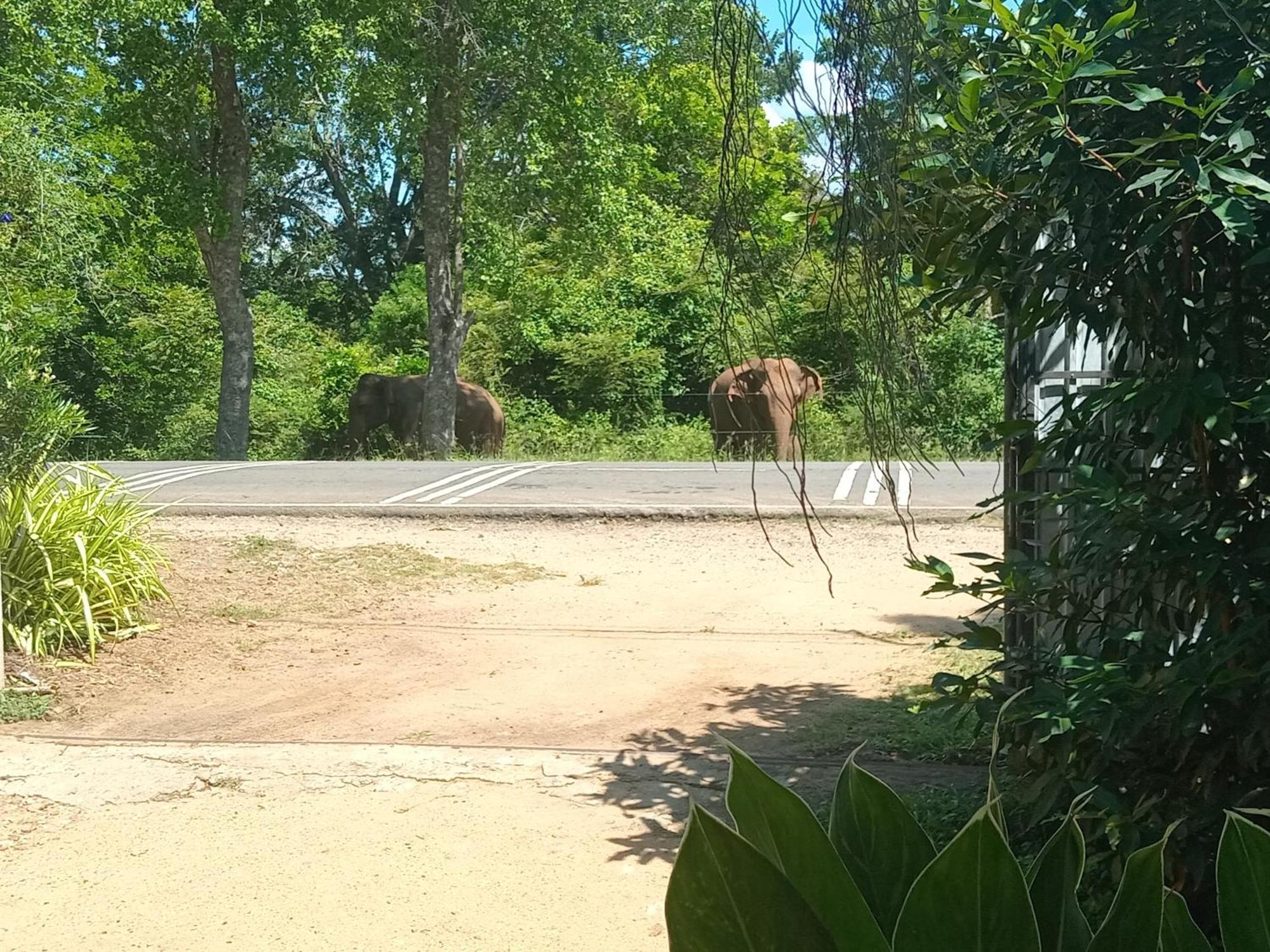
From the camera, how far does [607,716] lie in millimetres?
6020

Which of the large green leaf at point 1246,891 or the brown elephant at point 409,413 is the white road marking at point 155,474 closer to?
the brown elephant at point 409,413

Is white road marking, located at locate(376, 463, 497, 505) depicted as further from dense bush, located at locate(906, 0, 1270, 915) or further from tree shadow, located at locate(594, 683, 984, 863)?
dense bush, located at locate(906, 0, 1270, 915)

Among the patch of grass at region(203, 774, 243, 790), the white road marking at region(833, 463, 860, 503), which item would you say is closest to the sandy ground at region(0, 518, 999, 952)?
the patch of grass at region(203, 774, 243, 790)

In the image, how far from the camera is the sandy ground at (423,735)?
397cm

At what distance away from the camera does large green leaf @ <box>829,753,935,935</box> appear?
3.94 ft

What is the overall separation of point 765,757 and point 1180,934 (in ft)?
14.1

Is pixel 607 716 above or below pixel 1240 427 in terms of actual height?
below

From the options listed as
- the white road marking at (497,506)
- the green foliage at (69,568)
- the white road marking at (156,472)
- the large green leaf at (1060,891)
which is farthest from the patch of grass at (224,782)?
the white road marking at (156,472)

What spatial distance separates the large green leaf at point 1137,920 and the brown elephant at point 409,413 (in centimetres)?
2233

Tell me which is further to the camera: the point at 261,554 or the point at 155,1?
the point at 155,1

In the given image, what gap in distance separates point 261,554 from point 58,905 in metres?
6.15

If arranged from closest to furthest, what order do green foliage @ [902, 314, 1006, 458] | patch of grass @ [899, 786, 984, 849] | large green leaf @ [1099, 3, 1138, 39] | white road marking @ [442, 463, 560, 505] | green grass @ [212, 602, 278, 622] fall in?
green foliage @ [902, 314, 1006, 458], large green leaf @ [1099, 3, 1138, 39], patch of grass @ [899, 786, 984, 849], green grass @ [212, 602, 278, 622], white road marking @ [442, 463, 560, 505]

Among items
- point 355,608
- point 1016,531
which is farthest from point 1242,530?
point 355,608

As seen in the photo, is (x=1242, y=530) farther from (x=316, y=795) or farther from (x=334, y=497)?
(x=334, y=497)
